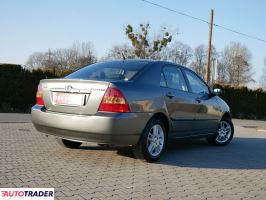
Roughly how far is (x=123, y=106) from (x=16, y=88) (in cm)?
1231

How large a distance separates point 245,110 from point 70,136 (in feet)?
68.2

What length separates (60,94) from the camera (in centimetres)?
561

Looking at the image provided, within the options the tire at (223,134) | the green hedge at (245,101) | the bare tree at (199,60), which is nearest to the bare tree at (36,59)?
the bare tree at (199,60)

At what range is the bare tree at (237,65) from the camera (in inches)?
2594

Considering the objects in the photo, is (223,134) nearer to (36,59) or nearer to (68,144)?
(68,144)

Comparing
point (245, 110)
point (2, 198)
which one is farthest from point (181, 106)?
point (245, 110)

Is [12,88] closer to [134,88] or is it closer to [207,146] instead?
[207,146]

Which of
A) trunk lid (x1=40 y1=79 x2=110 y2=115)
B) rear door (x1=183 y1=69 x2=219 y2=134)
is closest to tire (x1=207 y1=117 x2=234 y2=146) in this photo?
rear door (x1=183 y1=69 x2=219 y2=134)

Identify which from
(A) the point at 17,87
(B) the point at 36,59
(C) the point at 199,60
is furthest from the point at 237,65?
(A) the point at 17,87

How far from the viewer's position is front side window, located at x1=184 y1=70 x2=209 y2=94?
722 cm

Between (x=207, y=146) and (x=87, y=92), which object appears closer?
(x=87, y=92)

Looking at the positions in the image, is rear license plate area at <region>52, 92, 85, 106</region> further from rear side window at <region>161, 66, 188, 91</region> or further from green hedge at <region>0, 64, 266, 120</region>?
green hedge at <region>0, 64, 266, 120</region>

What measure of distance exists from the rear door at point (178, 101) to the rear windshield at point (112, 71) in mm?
526

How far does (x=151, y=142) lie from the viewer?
19.5ft
